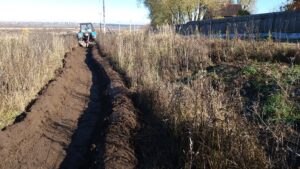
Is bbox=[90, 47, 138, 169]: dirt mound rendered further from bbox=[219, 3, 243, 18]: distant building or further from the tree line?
bbox=[219, 3, 243, 18]: distant building

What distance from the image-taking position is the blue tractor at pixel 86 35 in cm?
3064

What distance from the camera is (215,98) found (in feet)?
18.5

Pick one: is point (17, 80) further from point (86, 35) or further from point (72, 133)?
point (86, 35)

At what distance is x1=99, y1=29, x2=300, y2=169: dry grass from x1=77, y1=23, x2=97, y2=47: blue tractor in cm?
1524

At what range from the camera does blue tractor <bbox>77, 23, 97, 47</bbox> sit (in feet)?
101

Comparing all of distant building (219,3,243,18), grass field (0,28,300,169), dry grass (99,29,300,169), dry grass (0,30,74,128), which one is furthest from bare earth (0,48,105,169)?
distant building (219,3,243,18)

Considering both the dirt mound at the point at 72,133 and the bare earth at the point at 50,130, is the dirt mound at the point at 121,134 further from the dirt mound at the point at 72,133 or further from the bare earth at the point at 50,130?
the bare earth at the point at 50,130

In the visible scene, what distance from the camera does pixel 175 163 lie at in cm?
552

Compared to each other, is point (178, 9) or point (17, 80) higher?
point (178, 9)

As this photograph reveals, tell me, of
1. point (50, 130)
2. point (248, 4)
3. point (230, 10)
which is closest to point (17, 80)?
point (50, 130)

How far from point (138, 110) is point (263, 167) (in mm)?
4686

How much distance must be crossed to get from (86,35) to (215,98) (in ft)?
84.2

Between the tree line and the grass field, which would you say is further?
the tree line

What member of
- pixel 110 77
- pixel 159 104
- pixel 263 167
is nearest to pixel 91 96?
pixel 110 77
